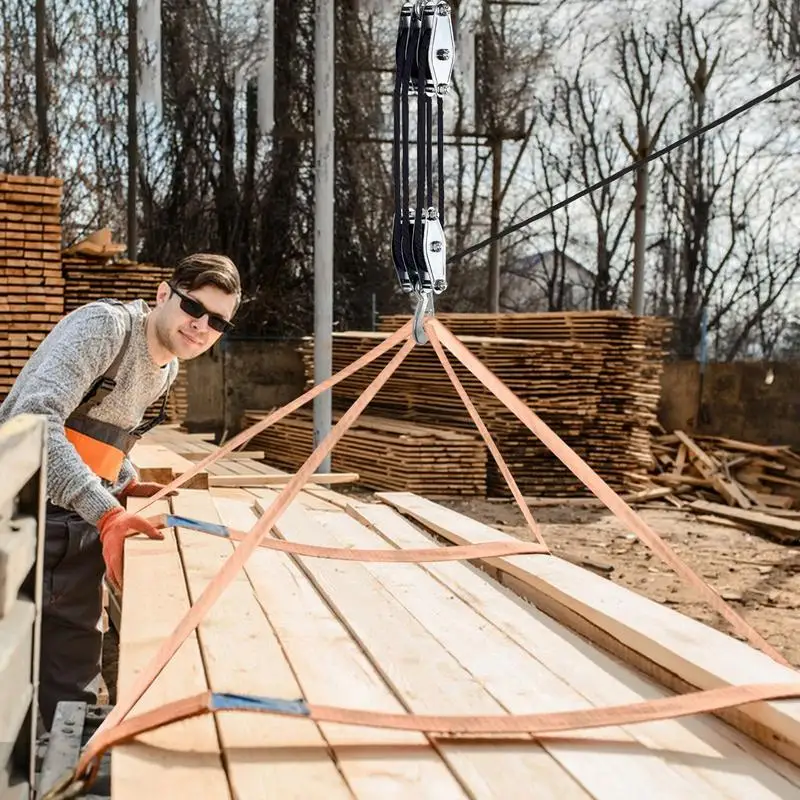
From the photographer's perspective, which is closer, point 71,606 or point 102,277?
point 71,606

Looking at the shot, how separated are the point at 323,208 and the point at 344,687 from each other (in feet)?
32.3

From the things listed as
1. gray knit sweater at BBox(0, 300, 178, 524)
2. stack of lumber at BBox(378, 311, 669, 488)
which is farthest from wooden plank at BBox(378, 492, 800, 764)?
stack of lumber at BBox(378, 311, 669, 488)

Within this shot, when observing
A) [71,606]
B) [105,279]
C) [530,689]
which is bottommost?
[71,606]

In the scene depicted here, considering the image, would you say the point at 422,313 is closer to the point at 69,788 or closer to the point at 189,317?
the point at 189,317

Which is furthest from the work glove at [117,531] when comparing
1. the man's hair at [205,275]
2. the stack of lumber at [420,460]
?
the stack of lumber at [420,460]

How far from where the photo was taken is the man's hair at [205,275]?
3566mm

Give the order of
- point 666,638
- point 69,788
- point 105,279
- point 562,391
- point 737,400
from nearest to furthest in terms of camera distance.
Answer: point 69,788 → point 666,638 → point 105,279 → point 562,391 → point 737,400

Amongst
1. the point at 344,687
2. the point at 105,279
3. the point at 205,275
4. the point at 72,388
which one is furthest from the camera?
the point at 105,279

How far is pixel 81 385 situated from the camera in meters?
3.47

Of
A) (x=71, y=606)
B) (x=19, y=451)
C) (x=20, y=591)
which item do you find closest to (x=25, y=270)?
(x=71, y=606)

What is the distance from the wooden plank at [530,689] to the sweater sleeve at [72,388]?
987 millimetres

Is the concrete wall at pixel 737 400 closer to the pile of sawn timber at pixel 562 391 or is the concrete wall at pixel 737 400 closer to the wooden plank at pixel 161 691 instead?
the pile of sawn timber at pixel 562 391

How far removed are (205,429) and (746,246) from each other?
44.7 feet

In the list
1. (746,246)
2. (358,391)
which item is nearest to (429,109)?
(358,391)
